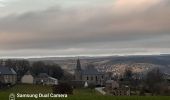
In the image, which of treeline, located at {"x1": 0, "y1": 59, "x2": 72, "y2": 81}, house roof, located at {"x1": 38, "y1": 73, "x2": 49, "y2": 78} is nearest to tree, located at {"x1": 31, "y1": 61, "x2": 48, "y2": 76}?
treeline, located at {"x1": 0, "y1": 59, "x2": 72, "y2": 81}

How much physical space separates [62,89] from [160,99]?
15784 mm

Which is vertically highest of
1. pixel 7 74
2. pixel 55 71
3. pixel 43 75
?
pixel 55 71

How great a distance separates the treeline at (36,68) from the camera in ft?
532

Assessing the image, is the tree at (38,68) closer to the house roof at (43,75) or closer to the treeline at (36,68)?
the treeline at (36,68)

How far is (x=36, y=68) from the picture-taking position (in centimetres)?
17000

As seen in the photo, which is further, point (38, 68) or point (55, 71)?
point (38, 68)

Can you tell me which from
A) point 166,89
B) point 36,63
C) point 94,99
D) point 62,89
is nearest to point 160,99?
point 94,99

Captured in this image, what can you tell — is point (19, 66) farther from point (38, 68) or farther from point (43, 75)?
point (43, 75)

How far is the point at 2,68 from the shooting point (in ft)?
569

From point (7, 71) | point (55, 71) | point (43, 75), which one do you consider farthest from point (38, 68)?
point (43, 75)

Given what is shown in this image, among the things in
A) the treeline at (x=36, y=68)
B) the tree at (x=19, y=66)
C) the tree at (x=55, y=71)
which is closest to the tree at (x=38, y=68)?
the treeline at (x=36, y=68)

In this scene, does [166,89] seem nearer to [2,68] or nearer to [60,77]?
[60,77]

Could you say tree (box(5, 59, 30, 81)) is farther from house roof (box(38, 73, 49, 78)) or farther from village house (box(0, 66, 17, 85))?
house roof (box(38, 73, 49, 78))

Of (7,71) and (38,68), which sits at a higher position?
(38,68)
